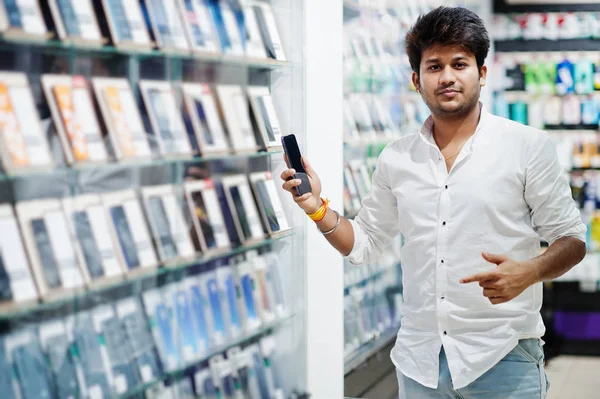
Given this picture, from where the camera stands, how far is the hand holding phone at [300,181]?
2.33 metres

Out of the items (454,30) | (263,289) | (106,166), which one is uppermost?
(454,30)

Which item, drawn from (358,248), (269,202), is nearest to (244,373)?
(269,202)

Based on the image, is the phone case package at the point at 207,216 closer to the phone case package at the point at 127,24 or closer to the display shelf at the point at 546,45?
the phone case package at the point at 127,24

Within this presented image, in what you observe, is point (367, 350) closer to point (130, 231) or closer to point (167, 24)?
point (130, 231)

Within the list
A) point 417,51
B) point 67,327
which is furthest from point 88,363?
Result: point 417,51

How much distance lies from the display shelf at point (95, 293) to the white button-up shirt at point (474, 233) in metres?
0.85

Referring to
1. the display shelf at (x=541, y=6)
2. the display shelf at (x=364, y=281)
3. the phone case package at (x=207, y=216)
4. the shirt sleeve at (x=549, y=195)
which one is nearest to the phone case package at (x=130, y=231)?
the phone case package at (x=207, y=216)

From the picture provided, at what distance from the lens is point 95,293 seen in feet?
7.79

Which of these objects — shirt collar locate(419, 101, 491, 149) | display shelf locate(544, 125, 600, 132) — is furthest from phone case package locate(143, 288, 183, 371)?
display shelf locate(544, 125, 600, 132)

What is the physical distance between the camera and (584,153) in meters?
6.48

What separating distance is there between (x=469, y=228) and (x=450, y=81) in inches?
15.5

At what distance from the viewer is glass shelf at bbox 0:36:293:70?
2.12 metres

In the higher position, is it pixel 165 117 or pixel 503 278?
pixel 165 117

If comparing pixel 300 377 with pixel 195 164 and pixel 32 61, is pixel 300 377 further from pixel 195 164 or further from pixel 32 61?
pixel 32 61
